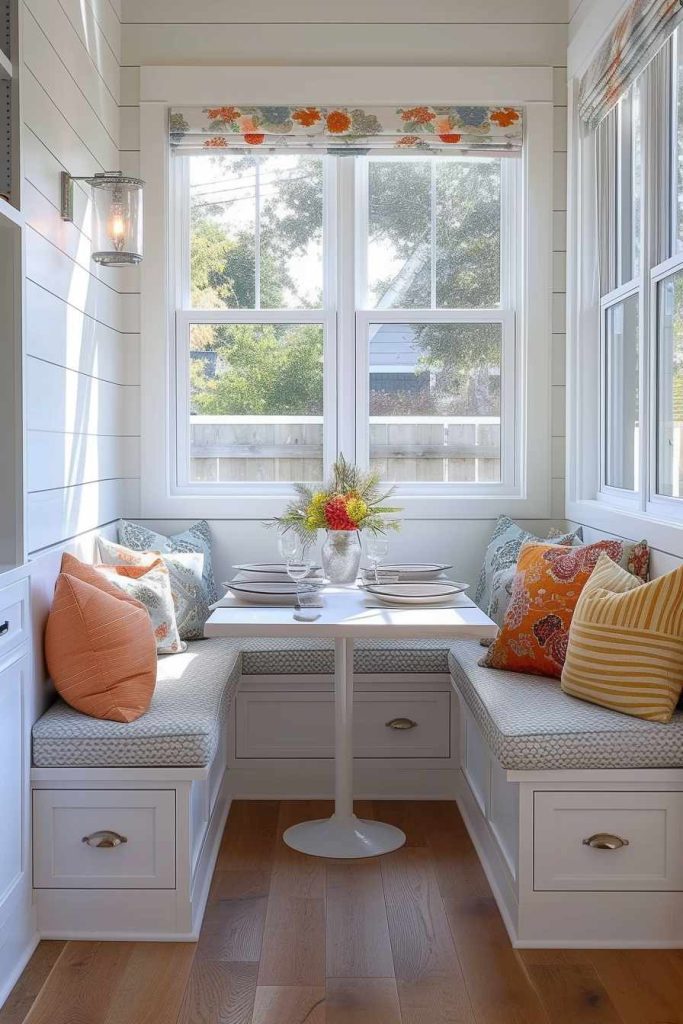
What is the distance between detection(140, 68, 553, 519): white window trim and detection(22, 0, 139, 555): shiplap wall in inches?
3.4

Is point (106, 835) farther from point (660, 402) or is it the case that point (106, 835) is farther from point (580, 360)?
point (580, 360)

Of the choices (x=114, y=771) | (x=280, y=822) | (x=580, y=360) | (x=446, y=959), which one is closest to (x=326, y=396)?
(x=580, y=360)

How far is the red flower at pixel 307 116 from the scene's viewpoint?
156 inches

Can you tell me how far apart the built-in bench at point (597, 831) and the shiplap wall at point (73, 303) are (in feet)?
4.61

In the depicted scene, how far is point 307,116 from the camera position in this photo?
396 cm

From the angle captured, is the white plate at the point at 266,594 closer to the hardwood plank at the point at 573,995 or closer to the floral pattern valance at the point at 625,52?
the hardwood plank at the point at 573,995

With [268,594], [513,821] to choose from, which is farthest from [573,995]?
[268,594]

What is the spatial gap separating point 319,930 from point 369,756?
3.28ft

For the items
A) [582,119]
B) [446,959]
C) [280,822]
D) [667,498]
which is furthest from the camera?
[582,119]

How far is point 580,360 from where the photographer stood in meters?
3.91

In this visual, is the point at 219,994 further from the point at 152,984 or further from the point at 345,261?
the point at 345,261

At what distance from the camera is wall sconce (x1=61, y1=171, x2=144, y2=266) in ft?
10.0

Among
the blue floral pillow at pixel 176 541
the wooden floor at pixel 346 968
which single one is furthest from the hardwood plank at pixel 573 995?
the blue floral pillow at pixel 176 541

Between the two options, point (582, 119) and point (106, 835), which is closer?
point (106, 835)
